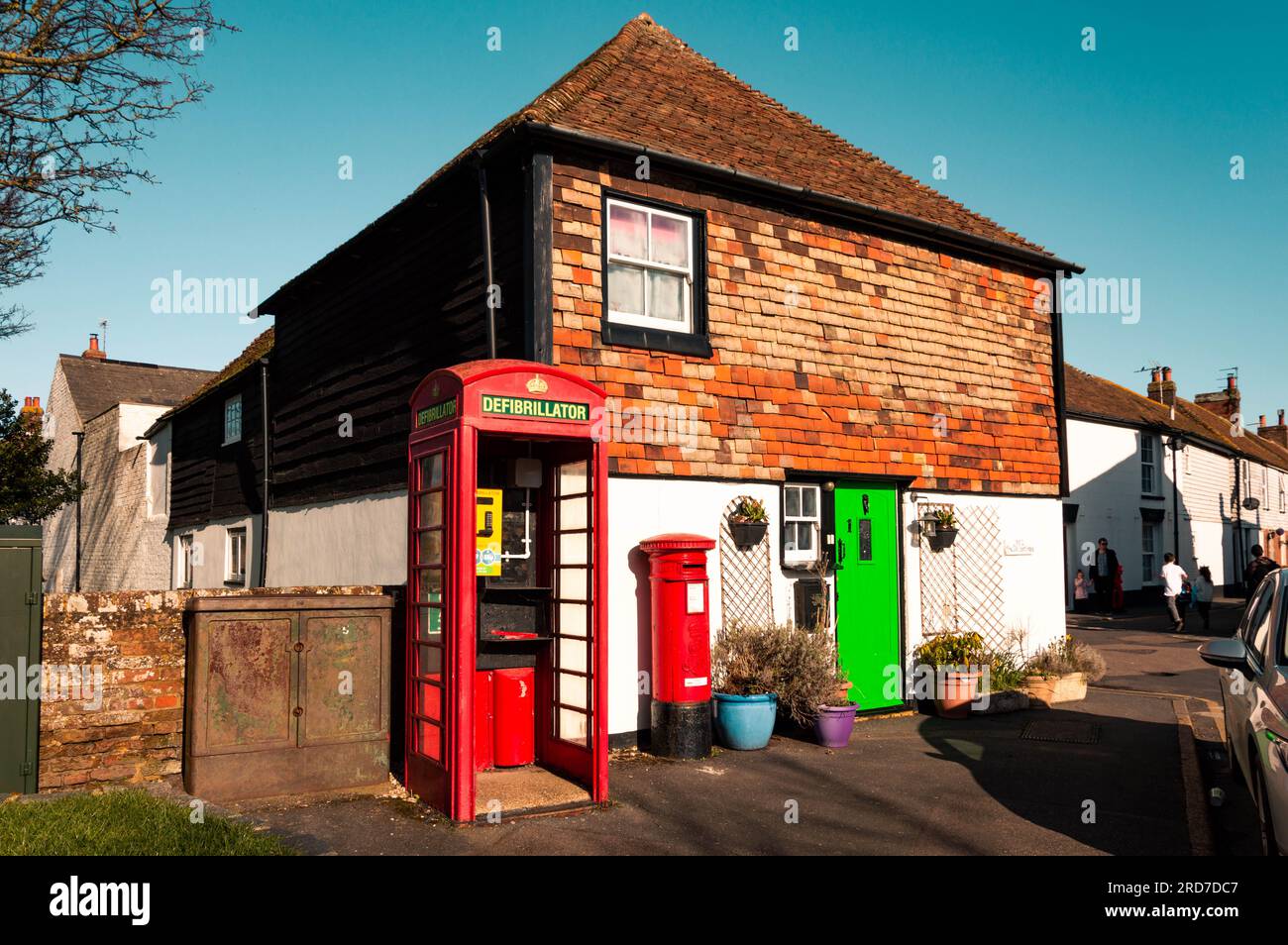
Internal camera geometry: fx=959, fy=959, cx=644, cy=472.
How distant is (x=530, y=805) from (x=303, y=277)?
9.75 metres

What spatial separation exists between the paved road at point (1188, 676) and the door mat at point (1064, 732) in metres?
0.98

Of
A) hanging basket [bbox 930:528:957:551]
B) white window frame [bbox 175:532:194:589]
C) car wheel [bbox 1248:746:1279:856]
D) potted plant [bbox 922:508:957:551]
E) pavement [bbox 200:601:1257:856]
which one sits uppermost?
potted plant [bbox 922:508:957:551]

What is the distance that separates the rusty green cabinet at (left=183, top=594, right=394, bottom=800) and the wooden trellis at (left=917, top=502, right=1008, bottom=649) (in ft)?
22.7

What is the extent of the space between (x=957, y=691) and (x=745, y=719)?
11.0 feet

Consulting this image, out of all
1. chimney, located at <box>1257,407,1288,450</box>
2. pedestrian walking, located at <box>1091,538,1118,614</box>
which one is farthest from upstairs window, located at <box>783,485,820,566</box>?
chimney, located at <box>1257,407,1288,450</box>

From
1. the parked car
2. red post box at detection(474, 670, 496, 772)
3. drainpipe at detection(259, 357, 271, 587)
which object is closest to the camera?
the parked car

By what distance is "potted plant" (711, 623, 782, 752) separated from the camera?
9172 mm

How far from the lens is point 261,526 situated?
631 inches

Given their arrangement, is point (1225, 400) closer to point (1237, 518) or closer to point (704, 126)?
point (1237, 518)

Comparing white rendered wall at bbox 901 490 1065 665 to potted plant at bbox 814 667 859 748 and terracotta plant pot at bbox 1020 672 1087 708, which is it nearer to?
terracotta plant pot at bbox 1020 672 1087 708

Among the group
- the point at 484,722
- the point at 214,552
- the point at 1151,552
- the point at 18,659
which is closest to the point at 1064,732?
the point at 484,722
